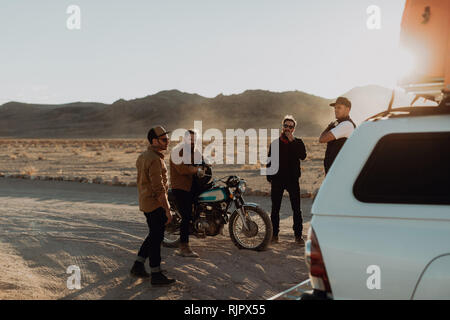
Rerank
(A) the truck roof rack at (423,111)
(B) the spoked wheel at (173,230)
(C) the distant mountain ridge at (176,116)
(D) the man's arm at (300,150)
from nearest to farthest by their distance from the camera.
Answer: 1. (A) the truck roof rack at (423,111)
2. (D) the man's arm at (300,150)
3. (B) the spoked wheel at (173,230)
4. (C) the distant mountain ridge at (176,116)

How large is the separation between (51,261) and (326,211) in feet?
17.8

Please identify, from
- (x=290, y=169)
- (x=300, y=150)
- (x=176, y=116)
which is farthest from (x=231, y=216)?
(x=176, y=116)

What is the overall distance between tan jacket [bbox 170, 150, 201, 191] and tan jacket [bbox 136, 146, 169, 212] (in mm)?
1105

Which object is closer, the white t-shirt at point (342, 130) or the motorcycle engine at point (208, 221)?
the white t-shirt at point (342, 130)

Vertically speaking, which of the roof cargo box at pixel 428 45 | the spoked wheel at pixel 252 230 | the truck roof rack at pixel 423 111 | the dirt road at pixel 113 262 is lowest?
the dirt road at pixel 113 262

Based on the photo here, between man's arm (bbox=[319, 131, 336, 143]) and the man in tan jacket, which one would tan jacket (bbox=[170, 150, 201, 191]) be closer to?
the man in tan jacket

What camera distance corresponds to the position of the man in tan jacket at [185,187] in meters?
7.14

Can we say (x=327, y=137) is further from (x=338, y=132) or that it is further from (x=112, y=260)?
(x=112, y=260)

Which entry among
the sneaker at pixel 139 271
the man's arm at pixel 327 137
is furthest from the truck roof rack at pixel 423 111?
the sneaker at pixel 139 271

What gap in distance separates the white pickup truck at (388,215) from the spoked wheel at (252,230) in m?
4.52

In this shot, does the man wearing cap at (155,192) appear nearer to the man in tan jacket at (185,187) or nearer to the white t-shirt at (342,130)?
the man in tan jacket at (185,187)

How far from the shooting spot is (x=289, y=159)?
7980 millimetres

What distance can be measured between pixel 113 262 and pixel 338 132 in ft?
12.6
